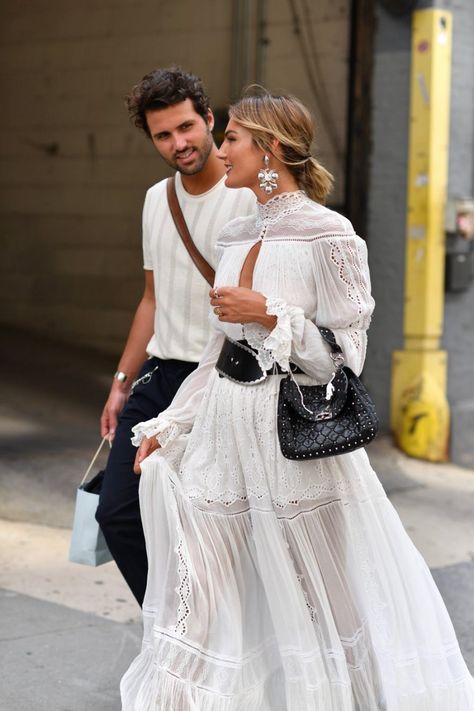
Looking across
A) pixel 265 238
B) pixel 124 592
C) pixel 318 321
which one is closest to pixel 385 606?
pixel 318 321

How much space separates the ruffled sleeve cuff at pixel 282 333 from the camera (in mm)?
3271

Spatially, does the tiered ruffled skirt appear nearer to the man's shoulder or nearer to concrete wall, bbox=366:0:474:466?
the man's shoulder

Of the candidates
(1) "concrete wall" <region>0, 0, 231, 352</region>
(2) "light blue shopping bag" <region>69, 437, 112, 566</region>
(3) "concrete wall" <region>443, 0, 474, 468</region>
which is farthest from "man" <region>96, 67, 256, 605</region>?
→ (1) "concrete wall" <region>0, 0, 231, 352</region>

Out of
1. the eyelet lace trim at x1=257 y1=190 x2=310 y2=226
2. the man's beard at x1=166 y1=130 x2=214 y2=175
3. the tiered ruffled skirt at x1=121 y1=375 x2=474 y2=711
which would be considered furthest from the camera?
the man's beard at x1=166 y1=130 x2=214 y2=175

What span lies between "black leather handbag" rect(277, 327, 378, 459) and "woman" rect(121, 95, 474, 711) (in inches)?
1.7

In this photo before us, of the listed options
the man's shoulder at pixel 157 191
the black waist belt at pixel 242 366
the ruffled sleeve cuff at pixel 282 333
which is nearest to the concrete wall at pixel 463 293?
the man's shoulder at pixel 157 191

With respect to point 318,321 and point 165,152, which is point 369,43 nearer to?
point 165,152

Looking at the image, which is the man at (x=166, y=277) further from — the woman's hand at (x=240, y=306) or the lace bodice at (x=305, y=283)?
the woman's hand at (x=240, y=306)

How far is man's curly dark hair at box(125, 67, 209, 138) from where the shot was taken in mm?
3779

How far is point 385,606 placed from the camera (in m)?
3.48

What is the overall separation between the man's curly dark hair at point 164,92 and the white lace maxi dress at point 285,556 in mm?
516

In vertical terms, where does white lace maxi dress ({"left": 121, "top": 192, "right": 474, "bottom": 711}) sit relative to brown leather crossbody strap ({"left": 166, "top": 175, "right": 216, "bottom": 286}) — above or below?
below

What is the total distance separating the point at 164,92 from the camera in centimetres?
377

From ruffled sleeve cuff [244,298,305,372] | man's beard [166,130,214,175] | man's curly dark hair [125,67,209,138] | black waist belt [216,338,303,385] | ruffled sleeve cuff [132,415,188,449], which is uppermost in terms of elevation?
man's curly dark hair [125,67,209,138]
